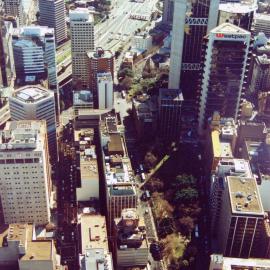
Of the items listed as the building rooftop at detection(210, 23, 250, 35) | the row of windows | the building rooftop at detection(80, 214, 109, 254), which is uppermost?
the building rooftop at detection(210, 23, 250, 35)

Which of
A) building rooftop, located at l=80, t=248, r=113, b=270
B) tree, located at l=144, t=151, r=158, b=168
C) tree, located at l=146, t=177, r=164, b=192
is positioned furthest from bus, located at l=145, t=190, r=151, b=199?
building rooftop, located at l=80, t=248, r=113, b=270

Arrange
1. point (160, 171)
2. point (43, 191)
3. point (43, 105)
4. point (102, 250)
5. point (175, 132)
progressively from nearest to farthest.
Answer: point (102, 250) → point (43, 191) → point (43, 105) → point (160, 171) → point (175, 132)

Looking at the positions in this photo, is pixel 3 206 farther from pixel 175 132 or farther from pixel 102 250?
pixel 175 132

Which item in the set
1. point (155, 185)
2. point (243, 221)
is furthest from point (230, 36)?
point (243, 221)

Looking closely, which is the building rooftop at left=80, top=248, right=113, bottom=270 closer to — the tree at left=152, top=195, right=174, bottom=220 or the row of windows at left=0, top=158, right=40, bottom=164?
the row of windows at left=0, top=158, right=40, bottom=164

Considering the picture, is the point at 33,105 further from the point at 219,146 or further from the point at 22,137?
the point at 219,146

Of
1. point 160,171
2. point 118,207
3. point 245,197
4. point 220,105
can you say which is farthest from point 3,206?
point 220,105
